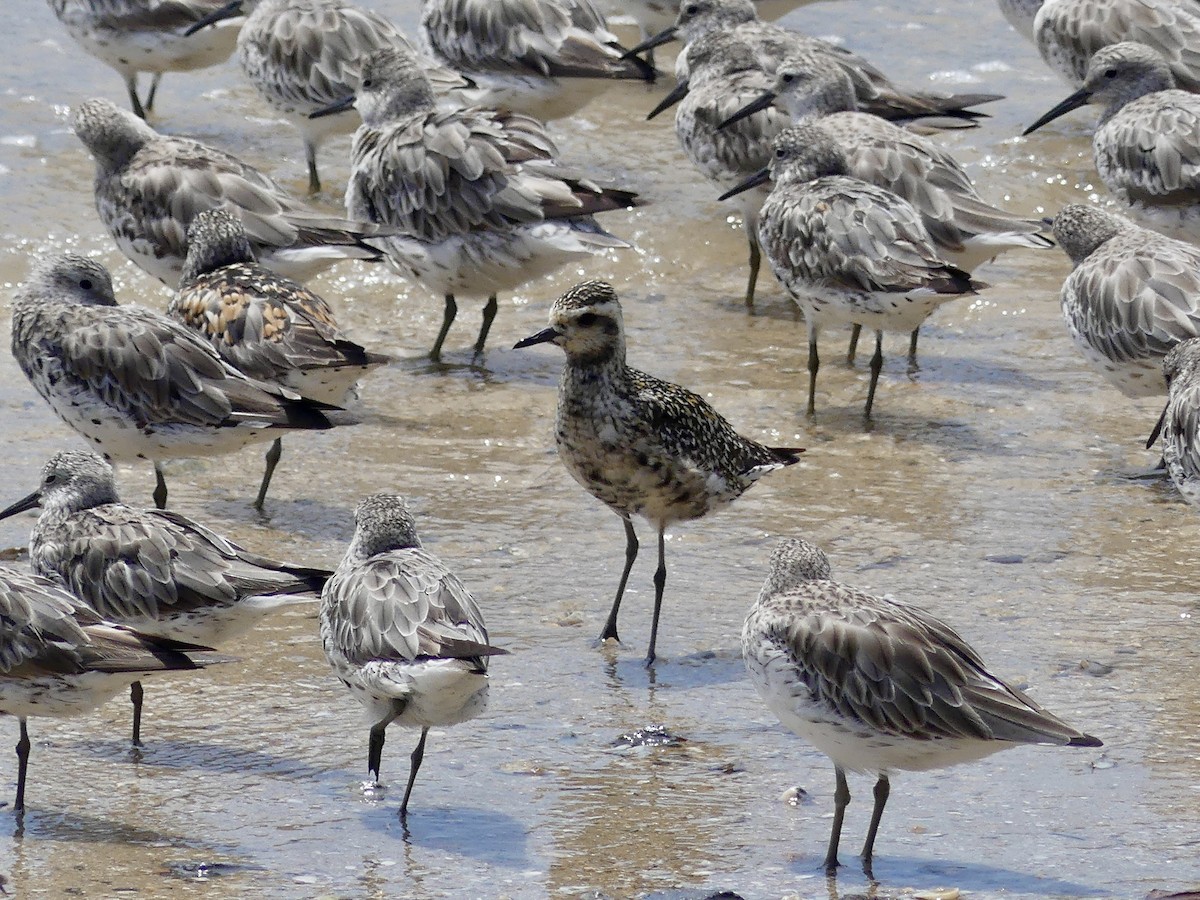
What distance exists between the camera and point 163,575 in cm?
649

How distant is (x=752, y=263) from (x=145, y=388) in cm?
419

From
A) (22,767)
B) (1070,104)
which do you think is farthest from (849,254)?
(22,767)

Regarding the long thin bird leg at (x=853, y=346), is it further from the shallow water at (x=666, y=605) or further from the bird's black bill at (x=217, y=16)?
the bird's black bill at (x=217, y=16)

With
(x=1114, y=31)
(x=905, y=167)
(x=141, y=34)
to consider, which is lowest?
(x=141, y=34)

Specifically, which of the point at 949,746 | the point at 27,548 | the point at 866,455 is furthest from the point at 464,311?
the point at 949,746

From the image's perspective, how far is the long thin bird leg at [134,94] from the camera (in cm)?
1325

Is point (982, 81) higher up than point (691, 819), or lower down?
higher up

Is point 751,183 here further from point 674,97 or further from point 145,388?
point 145,388

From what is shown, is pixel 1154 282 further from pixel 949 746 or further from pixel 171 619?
pixel 171 619

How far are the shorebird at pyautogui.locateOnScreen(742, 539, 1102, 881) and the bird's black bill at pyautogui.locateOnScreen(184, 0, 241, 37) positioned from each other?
869 centimetres

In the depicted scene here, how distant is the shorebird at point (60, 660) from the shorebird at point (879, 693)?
1.80 meters

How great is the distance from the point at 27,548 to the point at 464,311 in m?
4.04

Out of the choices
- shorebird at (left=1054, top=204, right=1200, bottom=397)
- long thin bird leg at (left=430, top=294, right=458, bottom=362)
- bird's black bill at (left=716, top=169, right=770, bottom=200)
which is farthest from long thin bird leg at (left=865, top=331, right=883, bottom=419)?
long thin bird leg at (left=430, top=294, right=458, bottom=362)

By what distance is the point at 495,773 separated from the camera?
610 cm
